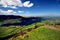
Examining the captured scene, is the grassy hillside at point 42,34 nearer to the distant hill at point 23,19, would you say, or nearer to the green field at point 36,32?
the green field at point 36,32

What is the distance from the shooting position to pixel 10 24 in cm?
355

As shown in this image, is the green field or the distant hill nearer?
the green field

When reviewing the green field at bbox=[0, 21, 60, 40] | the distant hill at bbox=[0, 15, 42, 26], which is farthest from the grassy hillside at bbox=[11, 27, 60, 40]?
the distant hill at bbox=[0, 15, 42, 26]

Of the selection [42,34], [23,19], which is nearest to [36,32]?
[42,34]

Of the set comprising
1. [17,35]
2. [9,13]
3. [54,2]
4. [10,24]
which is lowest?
[17,35]

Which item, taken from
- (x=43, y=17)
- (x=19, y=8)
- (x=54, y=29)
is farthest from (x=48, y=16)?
(x=19, y=8)

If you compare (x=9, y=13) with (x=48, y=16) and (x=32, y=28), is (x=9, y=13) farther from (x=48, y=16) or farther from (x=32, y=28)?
(x=48, y=16)

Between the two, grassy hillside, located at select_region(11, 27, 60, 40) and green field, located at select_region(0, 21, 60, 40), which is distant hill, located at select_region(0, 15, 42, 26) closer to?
green field, located at select_region(0, 21, 60, 40)

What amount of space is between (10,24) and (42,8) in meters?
0.85

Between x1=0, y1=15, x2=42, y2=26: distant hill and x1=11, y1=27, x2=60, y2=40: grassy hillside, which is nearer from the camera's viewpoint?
x1=11, y1=27, x2=60, y2=40: grassy hillside

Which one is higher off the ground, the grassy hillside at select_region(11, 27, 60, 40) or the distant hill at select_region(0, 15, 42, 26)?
the distant hill at select_region(0, 15, 42, 26)

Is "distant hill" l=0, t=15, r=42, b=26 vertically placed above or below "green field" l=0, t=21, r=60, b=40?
above

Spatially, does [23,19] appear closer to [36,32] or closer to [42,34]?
[36,32]

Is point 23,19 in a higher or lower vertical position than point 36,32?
higher
